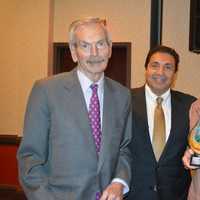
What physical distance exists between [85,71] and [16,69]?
4439mm

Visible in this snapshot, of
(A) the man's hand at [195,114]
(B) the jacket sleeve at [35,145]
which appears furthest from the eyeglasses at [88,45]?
(A) the man's hand at [195,114]

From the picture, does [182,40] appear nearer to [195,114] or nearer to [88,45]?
[195,114]

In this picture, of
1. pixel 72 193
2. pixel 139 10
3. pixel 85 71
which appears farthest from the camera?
pixel 139 10

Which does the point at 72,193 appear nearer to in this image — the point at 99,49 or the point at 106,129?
the point at 106,129

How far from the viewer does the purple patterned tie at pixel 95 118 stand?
5.84ft

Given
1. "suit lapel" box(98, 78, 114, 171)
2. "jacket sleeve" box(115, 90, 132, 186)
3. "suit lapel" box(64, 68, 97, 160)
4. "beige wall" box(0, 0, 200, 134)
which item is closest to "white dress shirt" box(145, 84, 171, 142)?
"jacket sleeve" box(115, 90, 132, 186)

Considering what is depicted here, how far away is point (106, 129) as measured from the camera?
180 centimetres

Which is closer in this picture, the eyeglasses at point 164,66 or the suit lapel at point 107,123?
the suit lapel at point 107,123

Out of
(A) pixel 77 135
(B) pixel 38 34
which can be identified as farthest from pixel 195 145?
(B) pixel 38 34

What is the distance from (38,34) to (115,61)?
1221 millimetres

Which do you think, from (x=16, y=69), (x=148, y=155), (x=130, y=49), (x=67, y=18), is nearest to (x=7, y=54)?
(x=16, y=69)

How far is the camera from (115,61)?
6.09 metres

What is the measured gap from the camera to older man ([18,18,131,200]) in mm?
1722

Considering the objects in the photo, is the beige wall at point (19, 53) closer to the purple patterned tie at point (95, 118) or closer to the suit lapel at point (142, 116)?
the suit lapel at point (142, 116)
